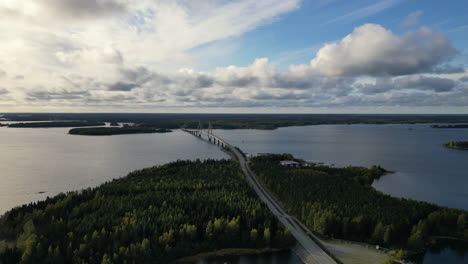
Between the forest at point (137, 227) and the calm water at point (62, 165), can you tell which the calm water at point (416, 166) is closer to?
the forest at point (137, 227)

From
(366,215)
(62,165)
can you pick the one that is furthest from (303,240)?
(62,165)

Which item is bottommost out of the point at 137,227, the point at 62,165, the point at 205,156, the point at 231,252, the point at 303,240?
the point at 231,252

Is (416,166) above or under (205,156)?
under

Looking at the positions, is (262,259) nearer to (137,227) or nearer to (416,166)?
(137,227)

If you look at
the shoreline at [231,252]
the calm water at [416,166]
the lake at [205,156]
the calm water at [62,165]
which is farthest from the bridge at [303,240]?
the calm water at [62,165]

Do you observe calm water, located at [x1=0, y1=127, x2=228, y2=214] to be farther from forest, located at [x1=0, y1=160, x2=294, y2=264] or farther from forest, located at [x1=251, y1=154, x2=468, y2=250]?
forest, located at [x1=251, y1=154, x2=468, y2=250]

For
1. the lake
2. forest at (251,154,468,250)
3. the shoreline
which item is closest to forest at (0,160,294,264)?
the shoreline

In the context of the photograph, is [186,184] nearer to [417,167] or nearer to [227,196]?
[227,196]
